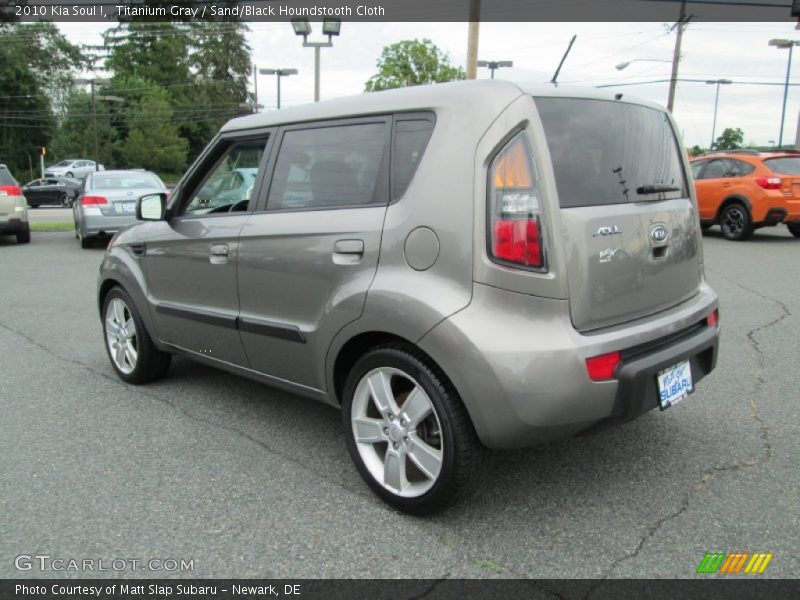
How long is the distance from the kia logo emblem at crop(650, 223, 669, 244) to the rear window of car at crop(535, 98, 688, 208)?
0.44 ft

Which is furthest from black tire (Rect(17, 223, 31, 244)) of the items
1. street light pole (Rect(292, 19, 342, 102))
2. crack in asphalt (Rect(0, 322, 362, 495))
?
crack in asphalt (Rect(0, 322, 362, 495))

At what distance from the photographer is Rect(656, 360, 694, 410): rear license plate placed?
8.72ft

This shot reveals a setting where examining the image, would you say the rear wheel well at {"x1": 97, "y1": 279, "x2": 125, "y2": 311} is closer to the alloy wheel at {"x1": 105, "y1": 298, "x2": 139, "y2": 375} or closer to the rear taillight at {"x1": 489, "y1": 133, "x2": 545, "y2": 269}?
the alloy wheel at {"x1": 105, "y1": 298, "x2": 139, "y2": 375}

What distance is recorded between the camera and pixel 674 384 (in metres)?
2.75

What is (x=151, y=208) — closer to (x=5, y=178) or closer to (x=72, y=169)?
(x=5, y=178)

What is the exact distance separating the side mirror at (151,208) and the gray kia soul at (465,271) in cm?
79

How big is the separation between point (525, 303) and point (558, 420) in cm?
45

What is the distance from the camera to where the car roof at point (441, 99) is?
2.58 metres

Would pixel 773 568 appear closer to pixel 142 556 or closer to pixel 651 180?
pixel 651 180

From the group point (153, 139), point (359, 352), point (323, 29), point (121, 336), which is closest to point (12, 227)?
point (323, 29)

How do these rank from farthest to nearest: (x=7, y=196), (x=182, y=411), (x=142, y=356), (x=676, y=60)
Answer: (x=676, y=60) < (x=7, y=196) < (x=142, y=356) < (x=182, y=411)

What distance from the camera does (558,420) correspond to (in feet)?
8.01

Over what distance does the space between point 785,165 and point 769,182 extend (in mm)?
603

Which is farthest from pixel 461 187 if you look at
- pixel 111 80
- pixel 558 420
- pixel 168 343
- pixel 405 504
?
pixel 111 80
